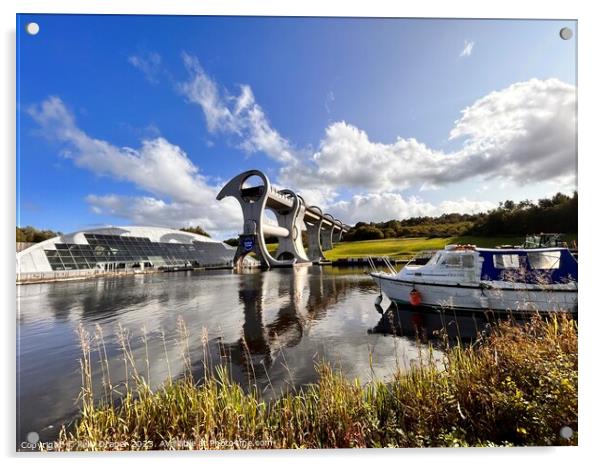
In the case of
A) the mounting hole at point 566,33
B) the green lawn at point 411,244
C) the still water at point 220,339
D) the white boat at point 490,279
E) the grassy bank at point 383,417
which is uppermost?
the mounting hole at point 566,33

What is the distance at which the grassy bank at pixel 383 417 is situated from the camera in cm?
264

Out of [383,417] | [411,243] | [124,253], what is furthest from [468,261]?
[124,253]

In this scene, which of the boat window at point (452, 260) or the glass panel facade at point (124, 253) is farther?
the glass panel facade at point (124, 253)

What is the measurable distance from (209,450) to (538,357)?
3386 millimetres

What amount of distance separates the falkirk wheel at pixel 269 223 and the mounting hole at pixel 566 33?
30.7 metres

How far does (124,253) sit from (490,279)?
2883 centimetres

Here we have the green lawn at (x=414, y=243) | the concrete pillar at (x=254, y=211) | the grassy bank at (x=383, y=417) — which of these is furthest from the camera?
the concrete pillar at (x=254, y=211)

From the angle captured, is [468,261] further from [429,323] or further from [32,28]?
[32,28]

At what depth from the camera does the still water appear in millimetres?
4156

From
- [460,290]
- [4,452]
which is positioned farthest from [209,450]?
[460,290]

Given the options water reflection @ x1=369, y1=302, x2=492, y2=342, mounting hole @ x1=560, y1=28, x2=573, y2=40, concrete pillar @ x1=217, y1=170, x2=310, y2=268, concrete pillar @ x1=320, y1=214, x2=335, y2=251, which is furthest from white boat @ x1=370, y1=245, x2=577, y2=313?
concrete pillar @ x1=320, y1=214, x2=335, y2=251

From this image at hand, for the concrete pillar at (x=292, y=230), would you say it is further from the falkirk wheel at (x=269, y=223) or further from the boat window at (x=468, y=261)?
the boat window at (x=468, y=261)

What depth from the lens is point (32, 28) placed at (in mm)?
3627

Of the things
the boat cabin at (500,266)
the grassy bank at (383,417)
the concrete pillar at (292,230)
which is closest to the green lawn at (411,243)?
the boat cabin at (500,266)
